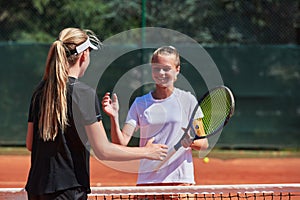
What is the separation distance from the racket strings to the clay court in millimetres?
4402

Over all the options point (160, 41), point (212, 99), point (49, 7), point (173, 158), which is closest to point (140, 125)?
point (173, 158)

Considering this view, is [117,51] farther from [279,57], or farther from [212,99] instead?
[212,99]

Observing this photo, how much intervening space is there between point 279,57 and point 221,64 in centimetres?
107

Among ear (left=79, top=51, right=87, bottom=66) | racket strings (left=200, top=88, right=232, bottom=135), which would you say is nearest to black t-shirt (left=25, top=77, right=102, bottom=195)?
ear (left=79, top=51, right=87, bottom=66)

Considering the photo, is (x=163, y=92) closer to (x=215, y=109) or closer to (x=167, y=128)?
(x=167, y=128)

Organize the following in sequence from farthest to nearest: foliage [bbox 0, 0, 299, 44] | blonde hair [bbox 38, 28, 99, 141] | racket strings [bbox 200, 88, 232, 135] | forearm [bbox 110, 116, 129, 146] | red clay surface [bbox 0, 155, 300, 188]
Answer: foliage [bbox 0, 0, 299, 44] → red clay surface [bbox 0, 155, 300, 188] → racket strings [bbox 200, 88, 232, 135] → forearm [bbox 110, 116, 129, 146] → blonde hair [bbox 38, 28, 99, 141]

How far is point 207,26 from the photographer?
1411cm

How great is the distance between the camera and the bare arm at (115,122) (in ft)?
10.7

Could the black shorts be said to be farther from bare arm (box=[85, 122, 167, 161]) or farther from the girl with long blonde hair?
bare arm (box=[85, 122, 167, 161])

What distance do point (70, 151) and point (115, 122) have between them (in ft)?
1.84

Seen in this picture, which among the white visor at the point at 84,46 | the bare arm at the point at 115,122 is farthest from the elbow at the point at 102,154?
the white visor at the point at 84,46

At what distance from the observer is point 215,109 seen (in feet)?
13.8

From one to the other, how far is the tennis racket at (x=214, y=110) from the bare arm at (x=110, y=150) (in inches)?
19.7

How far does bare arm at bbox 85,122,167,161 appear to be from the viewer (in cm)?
289
